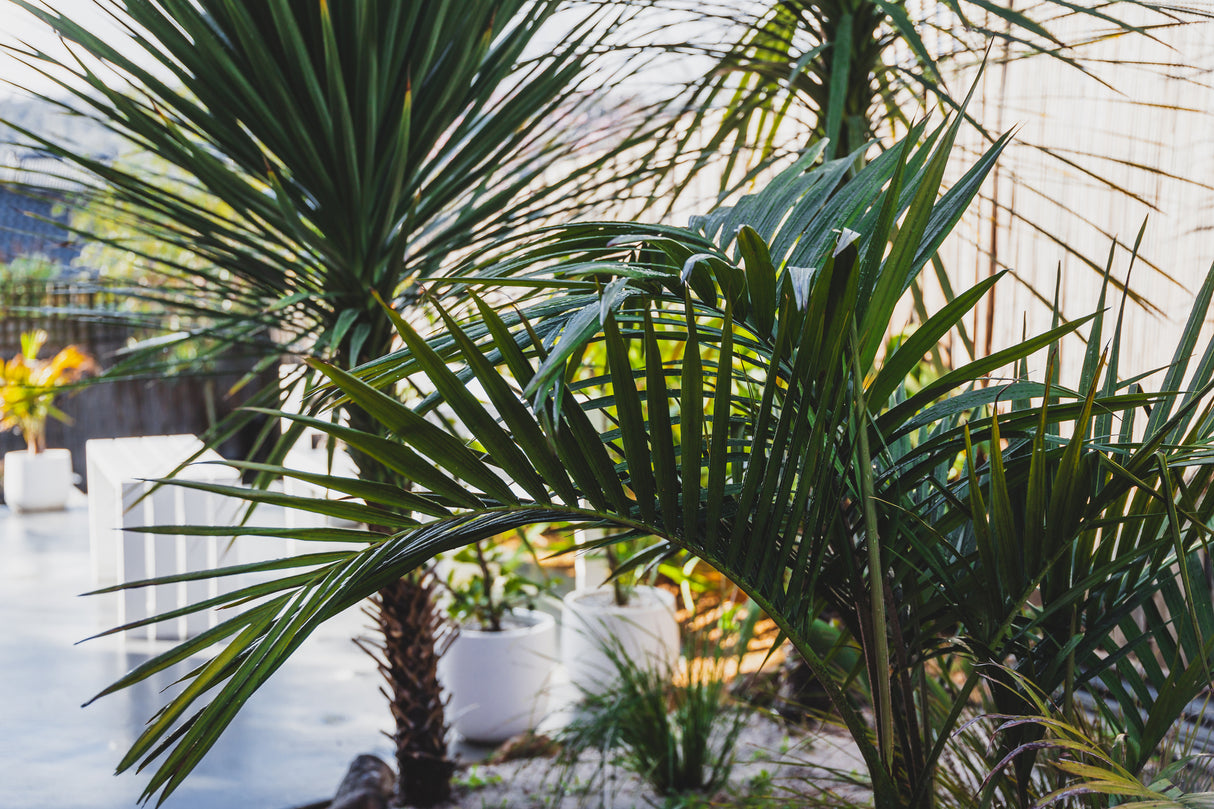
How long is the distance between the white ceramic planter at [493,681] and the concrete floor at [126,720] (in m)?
0.23

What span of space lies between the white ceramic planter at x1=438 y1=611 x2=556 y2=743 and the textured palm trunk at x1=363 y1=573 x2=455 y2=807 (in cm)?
44

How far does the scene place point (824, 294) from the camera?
2.39 ft

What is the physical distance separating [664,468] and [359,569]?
0.26 m

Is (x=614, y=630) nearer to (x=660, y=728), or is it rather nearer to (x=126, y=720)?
(x=660, y=728)

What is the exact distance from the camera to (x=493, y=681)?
7.84 feet

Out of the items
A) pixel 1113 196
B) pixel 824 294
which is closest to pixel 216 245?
pixel 824 294

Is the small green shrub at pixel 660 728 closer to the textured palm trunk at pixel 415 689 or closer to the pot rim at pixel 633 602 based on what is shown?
the textured palm trunk at pixel 415 689

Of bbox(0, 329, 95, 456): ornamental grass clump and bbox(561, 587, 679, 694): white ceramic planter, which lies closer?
bbox(561, 587, 679, 694): white ceramic planter

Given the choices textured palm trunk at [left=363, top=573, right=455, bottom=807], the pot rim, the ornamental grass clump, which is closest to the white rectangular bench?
the pot rim

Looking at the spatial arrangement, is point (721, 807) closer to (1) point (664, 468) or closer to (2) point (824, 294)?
(1) point (664, 468)

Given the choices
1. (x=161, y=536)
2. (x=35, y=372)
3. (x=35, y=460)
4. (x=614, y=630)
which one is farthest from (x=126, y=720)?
(x=35, y=372)

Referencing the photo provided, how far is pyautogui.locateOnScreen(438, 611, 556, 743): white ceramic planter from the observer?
2.39m

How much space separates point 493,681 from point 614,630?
0.34 meters

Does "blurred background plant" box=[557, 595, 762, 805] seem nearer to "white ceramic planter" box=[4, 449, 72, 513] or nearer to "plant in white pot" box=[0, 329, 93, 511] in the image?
"plant in white pot" box=[0, 329, 93, 511]
